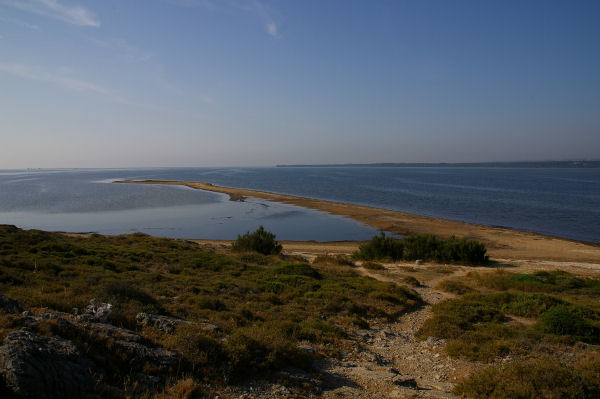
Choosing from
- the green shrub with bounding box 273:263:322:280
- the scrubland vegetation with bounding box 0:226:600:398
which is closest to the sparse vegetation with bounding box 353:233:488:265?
the scrubland vegetation with bounding box 0:226:600:398

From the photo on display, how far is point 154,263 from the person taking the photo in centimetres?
2028

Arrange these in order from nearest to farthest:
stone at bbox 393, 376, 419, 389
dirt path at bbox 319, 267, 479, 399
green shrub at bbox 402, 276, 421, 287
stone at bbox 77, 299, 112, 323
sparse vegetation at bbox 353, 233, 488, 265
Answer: dirt path at bbox 319, 267, 479, 399 → stone at bbox 393, 376, 419, 389 → stone at bbox 77, 299, 112, 323 → green shrub at bbox 402, 276, 421, 287 → sparse vegetation at bbox 353, 233, 488, 265

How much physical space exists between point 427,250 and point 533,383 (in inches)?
914

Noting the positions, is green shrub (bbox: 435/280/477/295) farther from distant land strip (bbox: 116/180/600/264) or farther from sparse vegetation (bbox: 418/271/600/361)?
distant land strip (bbox: 116/180/600/264)

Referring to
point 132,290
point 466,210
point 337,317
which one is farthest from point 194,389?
point 466,210

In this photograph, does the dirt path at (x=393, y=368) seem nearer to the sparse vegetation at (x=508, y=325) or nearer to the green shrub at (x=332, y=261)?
the sparse vegetation at (x=508, y=325)

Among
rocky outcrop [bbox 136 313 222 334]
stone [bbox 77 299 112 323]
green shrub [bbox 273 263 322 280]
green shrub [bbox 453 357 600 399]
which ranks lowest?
green shrub [bbox 273 263 322 280]

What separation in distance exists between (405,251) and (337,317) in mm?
18652

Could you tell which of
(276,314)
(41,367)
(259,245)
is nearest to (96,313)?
(41,367)

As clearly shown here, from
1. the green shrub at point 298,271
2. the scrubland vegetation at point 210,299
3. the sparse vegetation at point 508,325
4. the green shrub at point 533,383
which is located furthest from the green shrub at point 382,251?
the green shrub at point 533,383

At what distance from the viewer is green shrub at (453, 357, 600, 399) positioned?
6.13 meters

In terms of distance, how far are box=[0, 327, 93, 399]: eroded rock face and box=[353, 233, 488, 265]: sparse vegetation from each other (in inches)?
992

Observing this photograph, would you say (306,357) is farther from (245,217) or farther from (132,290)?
(245,217)

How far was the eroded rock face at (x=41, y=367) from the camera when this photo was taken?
4500mm
